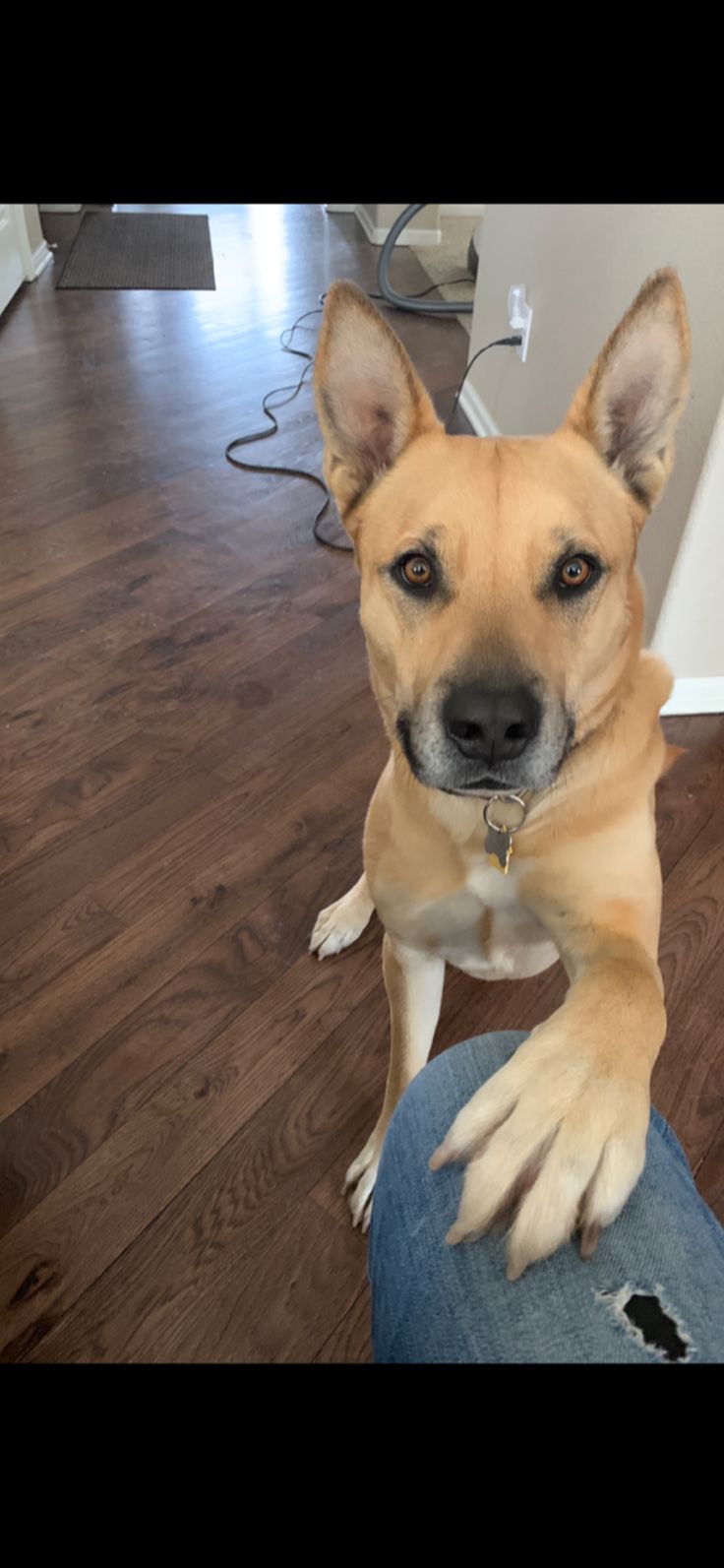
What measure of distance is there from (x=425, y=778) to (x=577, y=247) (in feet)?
7.97

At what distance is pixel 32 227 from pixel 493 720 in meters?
6.35

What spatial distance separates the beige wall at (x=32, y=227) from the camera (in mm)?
5770

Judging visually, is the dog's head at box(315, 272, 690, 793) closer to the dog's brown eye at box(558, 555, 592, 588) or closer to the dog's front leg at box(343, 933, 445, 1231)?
the dog's brown eye at box(558, 555, 592, 588)

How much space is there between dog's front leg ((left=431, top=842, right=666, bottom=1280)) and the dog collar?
0.24 meters

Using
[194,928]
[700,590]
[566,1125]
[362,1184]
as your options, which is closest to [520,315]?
[700,590]

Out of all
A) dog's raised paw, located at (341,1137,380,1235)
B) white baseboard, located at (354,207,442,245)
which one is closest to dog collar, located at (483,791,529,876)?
dog's raised paw, located at (341,1137,380,1235)

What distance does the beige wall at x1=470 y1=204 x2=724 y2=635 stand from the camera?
217 centimetres

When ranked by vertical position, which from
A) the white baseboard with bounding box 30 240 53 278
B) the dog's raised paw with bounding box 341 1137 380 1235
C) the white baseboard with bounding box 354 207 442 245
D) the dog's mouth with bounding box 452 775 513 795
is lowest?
the dog's raised paw with bounding box 341 1137 380 1235

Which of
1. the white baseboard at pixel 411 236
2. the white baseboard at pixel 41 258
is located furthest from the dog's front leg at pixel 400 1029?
the white baseboard at pixel 411 236

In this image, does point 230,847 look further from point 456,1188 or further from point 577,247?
point 577,247

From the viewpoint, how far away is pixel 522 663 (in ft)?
3.53

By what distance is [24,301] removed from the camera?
17.9 feet

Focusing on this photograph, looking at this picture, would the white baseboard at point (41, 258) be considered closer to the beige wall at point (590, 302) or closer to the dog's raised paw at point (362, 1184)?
the beige wall at point (590, 302)
